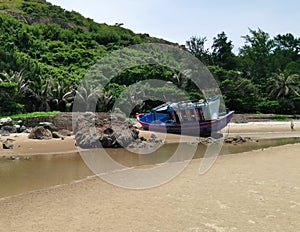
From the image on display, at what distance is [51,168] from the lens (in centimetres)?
1072

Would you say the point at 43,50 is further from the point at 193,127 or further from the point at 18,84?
the point at 193,127

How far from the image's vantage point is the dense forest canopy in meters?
30.1

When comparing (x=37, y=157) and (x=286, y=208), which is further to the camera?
(x=37, y=157)

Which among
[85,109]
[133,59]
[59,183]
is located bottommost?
[59,183]

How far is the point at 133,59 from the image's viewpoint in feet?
158

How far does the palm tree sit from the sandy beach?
120 ft

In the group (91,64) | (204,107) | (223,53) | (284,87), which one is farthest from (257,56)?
(204,107)

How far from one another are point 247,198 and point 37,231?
4522 millimetres

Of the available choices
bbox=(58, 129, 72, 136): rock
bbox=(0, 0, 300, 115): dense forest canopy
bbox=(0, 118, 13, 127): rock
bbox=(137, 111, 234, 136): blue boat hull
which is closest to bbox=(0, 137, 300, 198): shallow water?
bbox=(58, 129, 72, 136): rock

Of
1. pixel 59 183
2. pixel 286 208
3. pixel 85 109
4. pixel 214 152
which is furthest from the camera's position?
pixel 85 109

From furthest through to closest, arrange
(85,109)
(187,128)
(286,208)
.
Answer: (85,109), (187,128), (286,208)

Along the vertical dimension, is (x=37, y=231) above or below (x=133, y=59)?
below

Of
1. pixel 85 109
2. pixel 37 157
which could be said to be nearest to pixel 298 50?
pixel 85 109

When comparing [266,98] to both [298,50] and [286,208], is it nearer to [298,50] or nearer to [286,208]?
[298,50]
